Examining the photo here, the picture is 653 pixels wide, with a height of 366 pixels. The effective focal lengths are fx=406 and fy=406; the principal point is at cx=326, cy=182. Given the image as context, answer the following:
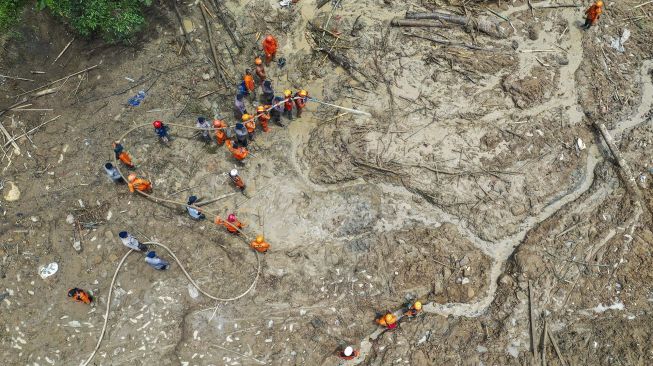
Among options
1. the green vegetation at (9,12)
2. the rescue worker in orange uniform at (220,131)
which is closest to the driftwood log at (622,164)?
the rescue worker in orange uniform at (220,131)

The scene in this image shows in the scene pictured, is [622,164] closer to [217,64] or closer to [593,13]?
[593,13]

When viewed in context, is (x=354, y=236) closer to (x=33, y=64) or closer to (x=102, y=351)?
(x=102, y=351)

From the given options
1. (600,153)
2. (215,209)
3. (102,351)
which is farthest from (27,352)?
(600,153)

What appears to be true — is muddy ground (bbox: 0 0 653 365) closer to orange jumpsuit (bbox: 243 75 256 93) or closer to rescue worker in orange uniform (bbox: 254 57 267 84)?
rescue worker in orange uniform (bbox: 254 57 267 84)

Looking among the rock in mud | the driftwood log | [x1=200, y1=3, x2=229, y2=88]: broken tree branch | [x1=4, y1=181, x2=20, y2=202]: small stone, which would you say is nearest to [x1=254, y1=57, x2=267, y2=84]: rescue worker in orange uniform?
[x1=200, y1=3, x2=229, y2=88]: broken tree branch

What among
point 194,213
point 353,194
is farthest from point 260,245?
point 353,194

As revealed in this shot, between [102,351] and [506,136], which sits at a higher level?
[506,136]
